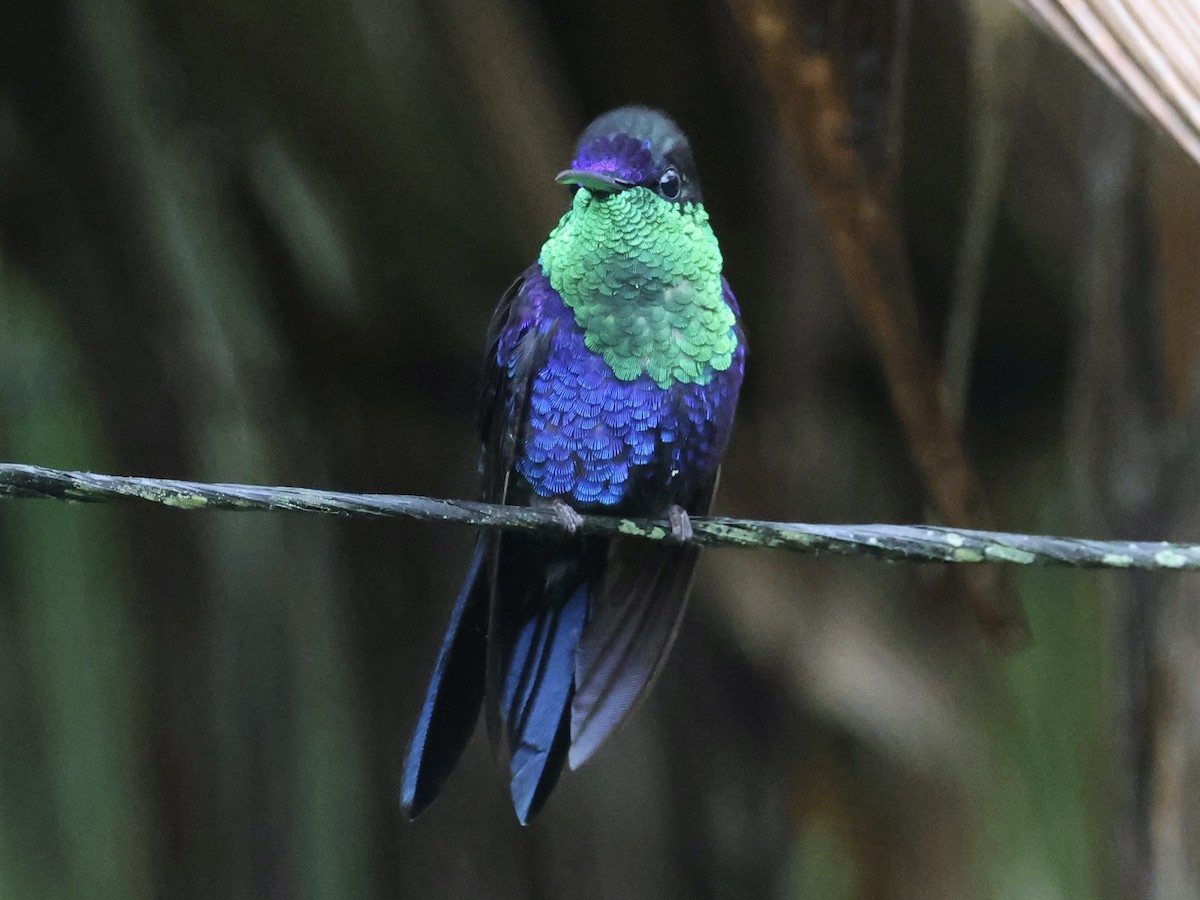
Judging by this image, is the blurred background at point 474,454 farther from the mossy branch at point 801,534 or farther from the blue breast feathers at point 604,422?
the mossy branch at point 801,534

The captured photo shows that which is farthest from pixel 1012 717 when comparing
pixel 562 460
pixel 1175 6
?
pixel 1175 6

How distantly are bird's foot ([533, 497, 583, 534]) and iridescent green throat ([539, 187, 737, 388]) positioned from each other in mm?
163

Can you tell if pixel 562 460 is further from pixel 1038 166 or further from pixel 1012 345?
pixel 1012 345

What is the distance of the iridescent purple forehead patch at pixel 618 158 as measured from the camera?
4.13ft

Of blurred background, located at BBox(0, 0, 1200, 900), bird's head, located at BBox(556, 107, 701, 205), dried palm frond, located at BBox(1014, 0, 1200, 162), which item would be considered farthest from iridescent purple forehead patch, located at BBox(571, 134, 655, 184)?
dried palm frond, located at BBox(1014, 0, 1200, 162)

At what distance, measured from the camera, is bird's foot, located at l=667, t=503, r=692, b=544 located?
4.25 feet

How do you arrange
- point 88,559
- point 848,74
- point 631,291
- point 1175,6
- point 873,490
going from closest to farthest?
point 1175,6
point 848,74
point 631,291
point 88,559
point 873,490

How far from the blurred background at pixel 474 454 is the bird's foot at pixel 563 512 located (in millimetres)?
394

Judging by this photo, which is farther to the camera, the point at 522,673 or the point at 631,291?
the point at 522,673

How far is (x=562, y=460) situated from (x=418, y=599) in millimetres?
685

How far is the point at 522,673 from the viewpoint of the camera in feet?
4.80

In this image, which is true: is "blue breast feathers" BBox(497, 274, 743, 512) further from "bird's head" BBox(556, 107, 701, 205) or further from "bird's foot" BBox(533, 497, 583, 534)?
"bird's head" BBox(556, 107, 701, 205)

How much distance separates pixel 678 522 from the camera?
1398 millimetres

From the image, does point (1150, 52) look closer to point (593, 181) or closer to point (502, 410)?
point (593, 181)
